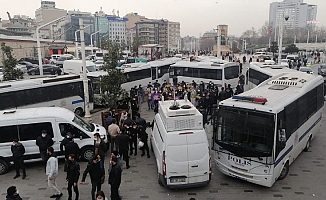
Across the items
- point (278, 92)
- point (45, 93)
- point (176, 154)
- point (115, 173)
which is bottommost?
point (115, 173)

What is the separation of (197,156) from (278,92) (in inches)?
167

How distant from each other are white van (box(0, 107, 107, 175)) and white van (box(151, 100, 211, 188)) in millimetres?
3890

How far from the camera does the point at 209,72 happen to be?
79.6ft

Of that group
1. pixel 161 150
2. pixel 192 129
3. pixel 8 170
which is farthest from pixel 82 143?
pixel 192 129

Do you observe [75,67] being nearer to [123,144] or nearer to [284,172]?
[123,144]

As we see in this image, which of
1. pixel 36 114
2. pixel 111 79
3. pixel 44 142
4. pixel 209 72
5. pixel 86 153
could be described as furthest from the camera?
pixel 209 72

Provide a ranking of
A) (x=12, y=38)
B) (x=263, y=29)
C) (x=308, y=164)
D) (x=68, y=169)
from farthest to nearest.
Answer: (x=263, y=29) < (x=12, y=38) < (x=308, y=164) < (x=68, y=169)

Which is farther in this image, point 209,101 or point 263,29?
point 263,29

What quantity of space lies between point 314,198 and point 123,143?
21.0 ft

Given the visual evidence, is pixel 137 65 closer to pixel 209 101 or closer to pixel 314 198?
pixel 209 101

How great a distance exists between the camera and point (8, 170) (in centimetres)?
1083

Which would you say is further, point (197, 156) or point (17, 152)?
point (17, 152)

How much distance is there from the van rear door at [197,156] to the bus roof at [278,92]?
1.53 m

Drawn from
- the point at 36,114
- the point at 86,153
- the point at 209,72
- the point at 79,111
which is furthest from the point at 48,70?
the point at 86,153
